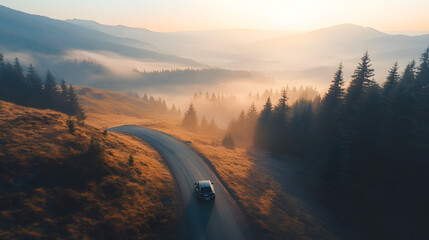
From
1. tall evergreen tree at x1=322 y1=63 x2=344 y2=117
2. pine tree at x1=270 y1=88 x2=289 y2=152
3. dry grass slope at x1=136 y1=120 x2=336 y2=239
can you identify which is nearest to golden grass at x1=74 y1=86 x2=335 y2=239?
dry grass slope at x1=136 y1=120 x2=336 y2=239

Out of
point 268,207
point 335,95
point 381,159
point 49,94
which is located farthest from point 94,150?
point 49,94

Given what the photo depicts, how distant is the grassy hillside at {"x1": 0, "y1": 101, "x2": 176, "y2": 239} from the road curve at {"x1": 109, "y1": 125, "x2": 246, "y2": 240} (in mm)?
1602

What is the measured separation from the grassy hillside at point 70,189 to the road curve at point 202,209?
1.60 m

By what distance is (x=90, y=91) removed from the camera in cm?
14162

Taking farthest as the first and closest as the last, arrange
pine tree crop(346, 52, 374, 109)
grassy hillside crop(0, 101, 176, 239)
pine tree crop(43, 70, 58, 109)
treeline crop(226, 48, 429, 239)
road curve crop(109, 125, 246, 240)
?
pine tree crop(43, 70, 58, 109) → pine tree crop(346, 52, 374, 109) → treeline crop(226, 48, 429, 239) → road curve crop(109, 125, 246, 240) → grassy hillside crop(0, 101, 176, 239)

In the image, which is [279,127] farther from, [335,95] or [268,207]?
[268,207]

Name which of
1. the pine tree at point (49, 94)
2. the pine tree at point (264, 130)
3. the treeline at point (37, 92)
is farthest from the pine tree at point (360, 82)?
the pine tree at point (49, 94)

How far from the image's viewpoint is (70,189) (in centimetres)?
1630

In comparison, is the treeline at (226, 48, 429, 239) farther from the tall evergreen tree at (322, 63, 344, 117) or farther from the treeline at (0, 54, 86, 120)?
the treeline at (0, 54, 86, 120)

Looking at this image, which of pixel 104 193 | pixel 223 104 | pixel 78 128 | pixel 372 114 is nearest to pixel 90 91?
pixel 223 104

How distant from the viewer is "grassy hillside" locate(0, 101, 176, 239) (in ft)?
44.8

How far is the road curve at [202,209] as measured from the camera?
17.5 metres

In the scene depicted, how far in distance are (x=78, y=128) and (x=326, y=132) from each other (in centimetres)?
4660

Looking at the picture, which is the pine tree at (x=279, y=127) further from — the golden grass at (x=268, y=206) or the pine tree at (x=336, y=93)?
the golden grass at (x=268, y=206)
